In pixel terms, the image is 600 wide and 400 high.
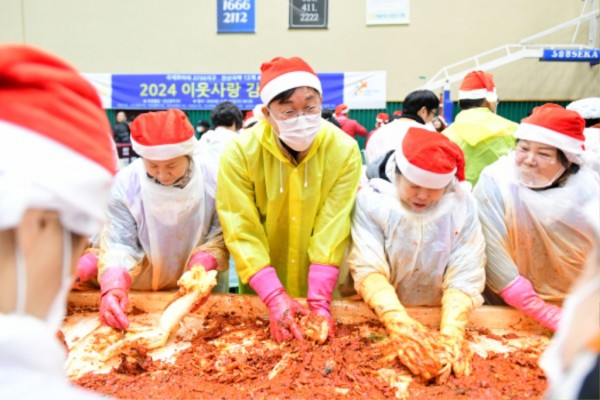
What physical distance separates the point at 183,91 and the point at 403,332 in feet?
30.8

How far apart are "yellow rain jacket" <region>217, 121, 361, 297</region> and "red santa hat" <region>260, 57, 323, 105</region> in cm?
15

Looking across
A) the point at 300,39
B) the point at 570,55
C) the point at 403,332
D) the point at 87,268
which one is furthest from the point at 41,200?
the point at 570,55

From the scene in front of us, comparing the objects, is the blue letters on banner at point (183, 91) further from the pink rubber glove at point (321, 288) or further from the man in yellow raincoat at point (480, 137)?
the pink rubber glove at point (321, 288)

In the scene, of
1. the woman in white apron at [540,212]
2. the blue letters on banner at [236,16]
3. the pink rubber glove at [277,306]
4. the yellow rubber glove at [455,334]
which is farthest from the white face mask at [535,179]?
the blue letters on banner at [236,16]

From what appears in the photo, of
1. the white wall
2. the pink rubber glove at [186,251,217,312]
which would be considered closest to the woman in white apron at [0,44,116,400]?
the pink rubber glove at [186,251,217,312]

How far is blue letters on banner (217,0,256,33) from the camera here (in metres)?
10.3

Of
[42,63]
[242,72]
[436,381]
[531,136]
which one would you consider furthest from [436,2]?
[42,63]

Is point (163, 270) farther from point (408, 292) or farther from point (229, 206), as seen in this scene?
point (408, 292)

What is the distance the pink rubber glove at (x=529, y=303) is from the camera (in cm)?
180

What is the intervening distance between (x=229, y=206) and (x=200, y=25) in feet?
30.7

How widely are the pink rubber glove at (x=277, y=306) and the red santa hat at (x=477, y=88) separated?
7.71 ft

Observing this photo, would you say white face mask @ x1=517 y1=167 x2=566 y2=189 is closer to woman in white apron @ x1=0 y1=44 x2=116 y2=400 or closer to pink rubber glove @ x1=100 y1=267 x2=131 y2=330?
pink rubber glove @ x1=100 y1=267 x2=131 y2=330

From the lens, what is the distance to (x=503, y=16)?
1008 cm

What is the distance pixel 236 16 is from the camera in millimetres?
10414
